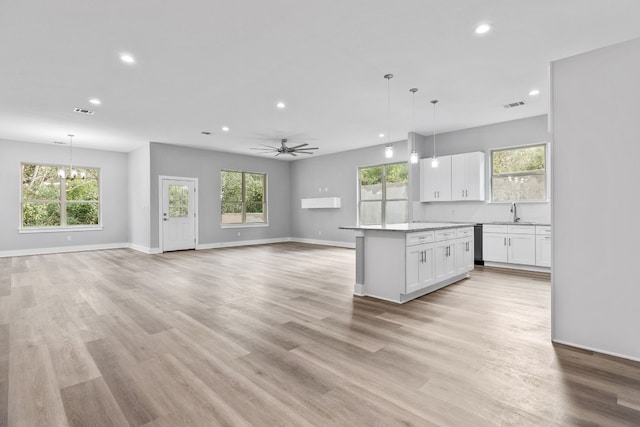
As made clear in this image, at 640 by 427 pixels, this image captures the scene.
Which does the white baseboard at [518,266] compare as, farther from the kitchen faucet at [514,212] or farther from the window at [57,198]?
the window at [57,198]

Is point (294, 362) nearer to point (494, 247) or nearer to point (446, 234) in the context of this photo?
point (446, 234)

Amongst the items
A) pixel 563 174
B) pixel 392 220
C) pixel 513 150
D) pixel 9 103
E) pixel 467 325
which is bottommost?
pixel 467 325

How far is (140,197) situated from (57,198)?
2.07m

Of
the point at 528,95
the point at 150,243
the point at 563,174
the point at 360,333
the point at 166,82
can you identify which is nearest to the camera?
the point at 563,174

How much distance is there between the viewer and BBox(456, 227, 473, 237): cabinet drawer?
4940mm

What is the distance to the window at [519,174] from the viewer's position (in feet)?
20.4

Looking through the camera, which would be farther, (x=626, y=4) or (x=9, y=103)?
(x=9, y=103)

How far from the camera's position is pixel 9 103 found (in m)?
5.21

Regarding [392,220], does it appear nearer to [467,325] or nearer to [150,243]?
[467,325]

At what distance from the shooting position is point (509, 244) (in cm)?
593

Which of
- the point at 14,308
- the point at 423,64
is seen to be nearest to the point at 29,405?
the point at 14,308

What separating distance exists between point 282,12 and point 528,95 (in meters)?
4.27

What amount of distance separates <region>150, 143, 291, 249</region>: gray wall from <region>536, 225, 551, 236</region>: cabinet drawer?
301 inches

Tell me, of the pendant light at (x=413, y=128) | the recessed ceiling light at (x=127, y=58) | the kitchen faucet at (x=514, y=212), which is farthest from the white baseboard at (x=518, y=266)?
the recessed ceiling light at (x=127, y=58)
